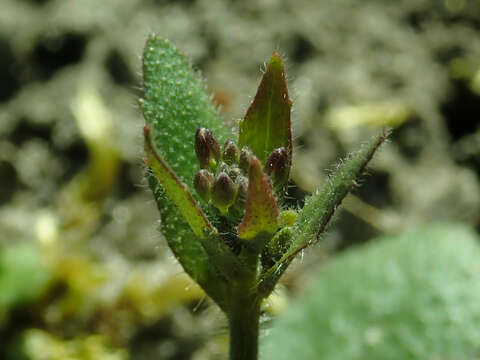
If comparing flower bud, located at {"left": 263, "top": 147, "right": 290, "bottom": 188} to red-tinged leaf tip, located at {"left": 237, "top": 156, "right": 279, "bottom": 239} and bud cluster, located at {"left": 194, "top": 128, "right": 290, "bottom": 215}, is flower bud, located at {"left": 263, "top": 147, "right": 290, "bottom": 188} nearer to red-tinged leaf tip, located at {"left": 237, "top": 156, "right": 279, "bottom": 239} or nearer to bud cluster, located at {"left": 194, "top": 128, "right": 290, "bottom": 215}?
bud cluster, located at {"left": 194, "top": 128, "right": 290, "bottom": 215}

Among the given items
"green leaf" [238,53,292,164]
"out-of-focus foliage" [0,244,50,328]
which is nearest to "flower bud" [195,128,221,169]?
"green leaf" [238,53,292,164]

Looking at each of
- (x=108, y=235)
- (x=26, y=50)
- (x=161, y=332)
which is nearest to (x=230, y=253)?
(x=161, y=332)

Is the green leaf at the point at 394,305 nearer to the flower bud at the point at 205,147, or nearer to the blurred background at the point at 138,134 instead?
the blurred background at the point at 138,134

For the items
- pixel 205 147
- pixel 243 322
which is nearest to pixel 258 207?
pixel 205 147

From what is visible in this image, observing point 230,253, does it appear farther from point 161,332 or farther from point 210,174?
point 161,332

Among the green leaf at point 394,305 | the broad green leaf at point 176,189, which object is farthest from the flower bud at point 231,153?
the green leaf at point 394,305

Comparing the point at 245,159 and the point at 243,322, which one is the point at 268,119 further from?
the point at 243,322
